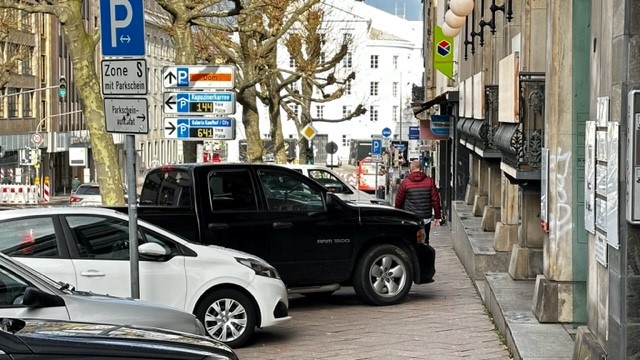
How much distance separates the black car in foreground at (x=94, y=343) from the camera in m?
5.06

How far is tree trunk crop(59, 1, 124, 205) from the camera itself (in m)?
20.0

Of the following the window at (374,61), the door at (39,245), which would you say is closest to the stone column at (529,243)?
the door at (39,245)

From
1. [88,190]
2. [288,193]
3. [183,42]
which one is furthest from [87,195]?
[288,193]

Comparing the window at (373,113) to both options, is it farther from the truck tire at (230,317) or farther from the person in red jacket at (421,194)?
the truck tire at (230,317)

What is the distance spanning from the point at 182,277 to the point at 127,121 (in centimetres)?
191

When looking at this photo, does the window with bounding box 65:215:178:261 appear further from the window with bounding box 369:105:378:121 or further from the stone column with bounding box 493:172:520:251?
the window with bounding box 369:105:378:121

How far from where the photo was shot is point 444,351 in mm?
12023

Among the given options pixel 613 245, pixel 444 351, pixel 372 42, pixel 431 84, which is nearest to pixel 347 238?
pixel 444 351

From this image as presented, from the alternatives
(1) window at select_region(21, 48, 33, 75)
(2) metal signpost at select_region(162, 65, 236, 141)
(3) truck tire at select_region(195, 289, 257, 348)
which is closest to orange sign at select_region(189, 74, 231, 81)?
(2) metal signpost at select_region(162, 65, 236, 141)

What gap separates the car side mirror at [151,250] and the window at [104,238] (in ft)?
0.51

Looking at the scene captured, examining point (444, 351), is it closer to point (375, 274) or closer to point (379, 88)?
point (375, 274)

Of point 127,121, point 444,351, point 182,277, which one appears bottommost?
point 444,351

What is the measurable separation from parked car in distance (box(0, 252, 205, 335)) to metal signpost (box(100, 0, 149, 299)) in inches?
48.6

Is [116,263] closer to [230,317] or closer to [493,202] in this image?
[230,317]
